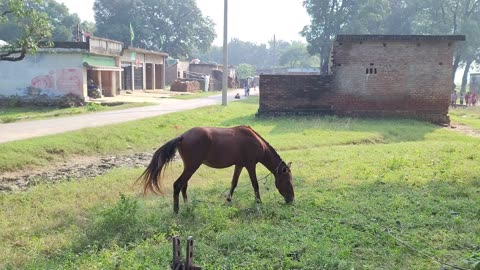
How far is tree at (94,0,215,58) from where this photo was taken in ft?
197

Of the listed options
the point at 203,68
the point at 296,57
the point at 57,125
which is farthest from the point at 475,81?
the point at 57,125

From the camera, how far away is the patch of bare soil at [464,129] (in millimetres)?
16623

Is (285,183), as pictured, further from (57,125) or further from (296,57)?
(296,57)

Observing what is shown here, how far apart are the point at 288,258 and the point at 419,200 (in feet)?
10.7

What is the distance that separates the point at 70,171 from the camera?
31.4 ft

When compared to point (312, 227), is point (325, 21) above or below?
above

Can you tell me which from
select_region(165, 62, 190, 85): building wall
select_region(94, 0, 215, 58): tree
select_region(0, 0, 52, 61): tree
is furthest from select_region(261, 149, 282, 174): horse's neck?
select_region(94, 0, 215, 58): tree

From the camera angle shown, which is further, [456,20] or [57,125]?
[456,20]

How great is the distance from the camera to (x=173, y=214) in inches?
246

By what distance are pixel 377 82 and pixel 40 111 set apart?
607 inches

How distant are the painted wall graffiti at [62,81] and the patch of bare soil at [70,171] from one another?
1298 cm

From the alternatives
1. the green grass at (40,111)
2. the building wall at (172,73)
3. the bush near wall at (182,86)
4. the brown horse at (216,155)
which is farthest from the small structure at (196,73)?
the brown horse at (216,155)

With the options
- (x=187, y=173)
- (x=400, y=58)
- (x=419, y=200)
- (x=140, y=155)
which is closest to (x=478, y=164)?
(x=419, y=200)

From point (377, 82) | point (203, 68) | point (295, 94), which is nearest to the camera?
point (377, 82)
